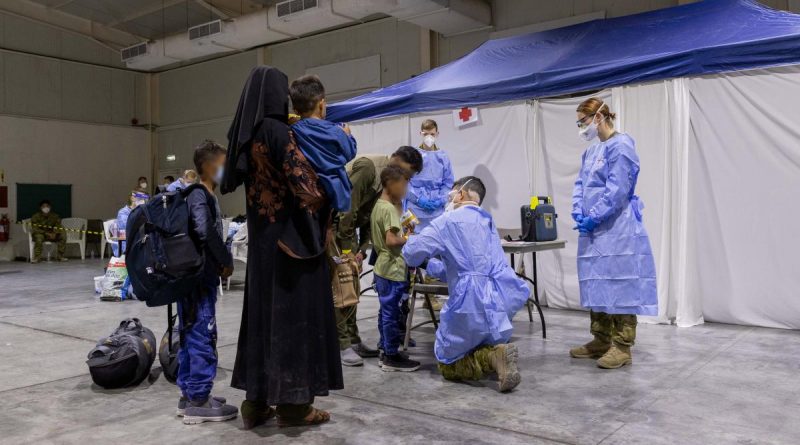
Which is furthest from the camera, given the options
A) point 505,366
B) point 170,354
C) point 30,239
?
point 30,239

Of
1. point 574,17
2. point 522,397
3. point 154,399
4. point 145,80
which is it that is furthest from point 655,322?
point 145,80

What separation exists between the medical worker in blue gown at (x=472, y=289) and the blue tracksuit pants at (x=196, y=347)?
3.52 feet

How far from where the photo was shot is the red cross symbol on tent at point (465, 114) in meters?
6.48

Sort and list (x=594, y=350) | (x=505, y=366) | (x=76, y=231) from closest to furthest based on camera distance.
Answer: (x=505, y=366) → (x=594, y=350) → (x=76, y=231)

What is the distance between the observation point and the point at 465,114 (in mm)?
6508

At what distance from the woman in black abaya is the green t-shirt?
110cm

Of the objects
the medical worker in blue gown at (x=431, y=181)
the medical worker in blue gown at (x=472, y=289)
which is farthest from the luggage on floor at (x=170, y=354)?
the medical worker in blue gown at (x=431, y=181)

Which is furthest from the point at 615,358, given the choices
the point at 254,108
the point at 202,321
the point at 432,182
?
the point at 432,182

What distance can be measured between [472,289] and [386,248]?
0.69 meters

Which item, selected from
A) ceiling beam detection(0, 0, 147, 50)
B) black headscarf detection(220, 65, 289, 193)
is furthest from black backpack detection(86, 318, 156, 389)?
ceiling beam detection(0, 0, 147, 50)

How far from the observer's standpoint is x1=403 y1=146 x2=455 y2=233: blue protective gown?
607 centimetres

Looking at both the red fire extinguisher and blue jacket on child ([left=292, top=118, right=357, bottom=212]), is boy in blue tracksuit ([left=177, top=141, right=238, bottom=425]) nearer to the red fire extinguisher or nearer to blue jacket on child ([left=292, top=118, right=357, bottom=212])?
blue jacket on child ([left=292, top=118, right=357, bottom=212])

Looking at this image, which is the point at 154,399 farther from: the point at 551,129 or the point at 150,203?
the point at 551,129

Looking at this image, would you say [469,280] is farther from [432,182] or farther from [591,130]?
[432,182]
